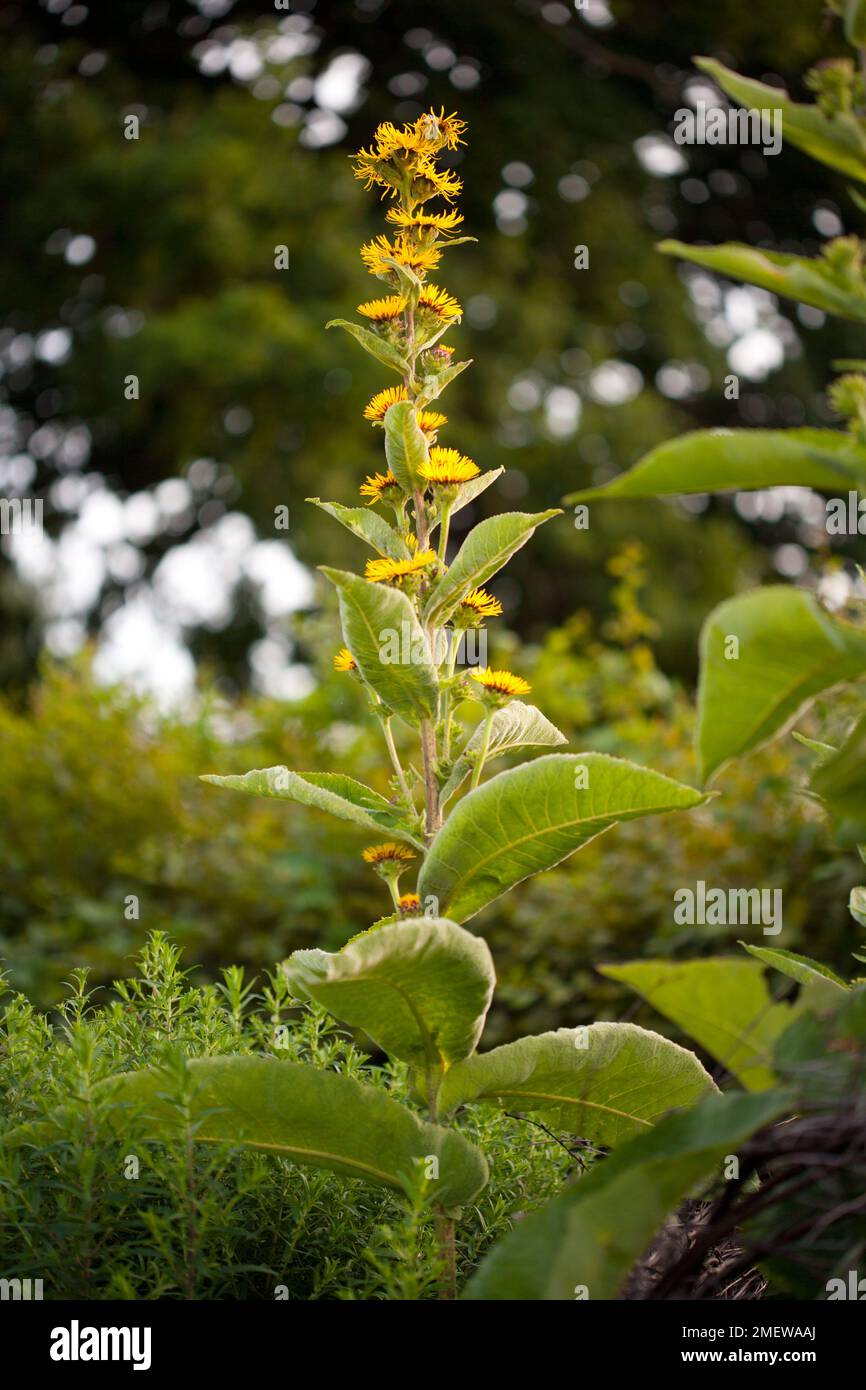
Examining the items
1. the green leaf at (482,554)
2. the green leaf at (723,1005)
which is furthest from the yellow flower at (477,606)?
the green leaf at (723,1005)

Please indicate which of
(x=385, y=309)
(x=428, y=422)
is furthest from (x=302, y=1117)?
(x=385, y=309)

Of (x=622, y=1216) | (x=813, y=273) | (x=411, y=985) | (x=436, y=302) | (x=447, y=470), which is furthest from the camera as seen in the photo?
(x=436, y=302)

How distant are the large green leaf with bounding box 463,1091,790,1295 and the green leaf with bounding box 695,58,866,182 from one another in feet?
2.84

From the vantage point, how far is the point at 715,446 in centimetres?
110

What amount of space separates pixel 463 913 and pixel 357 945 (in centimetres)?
33

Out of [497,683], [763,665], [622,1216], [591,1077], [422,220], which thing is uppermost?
[422,220]

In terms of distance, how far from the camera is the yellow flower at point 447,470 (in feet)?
5.03

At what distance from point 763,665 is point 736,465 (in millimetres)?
175

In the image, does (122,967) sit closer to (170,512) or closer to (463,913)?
(463,913)

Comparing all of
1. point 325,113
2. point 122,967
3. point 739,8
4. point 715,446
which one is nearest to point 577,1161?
point 715,446

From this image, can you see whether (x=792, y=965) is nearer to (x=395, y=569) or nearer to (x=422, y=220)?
(x=395, y=569)

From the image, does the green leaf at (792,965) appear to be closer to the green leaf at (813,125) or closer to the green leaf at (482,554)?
the green leaf at (482,554)

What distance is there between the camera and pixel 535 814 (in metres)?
1.37

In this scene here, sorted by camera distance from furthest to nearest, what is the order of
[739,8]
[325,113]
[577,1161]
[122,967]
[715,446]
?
[325,113] < [739,8] < [122,967] < [577,1161] < [715,446]
